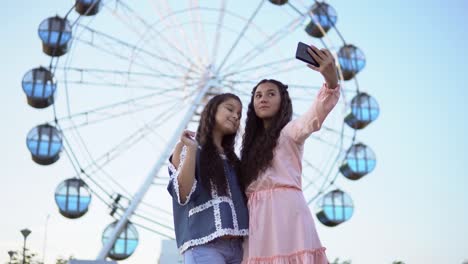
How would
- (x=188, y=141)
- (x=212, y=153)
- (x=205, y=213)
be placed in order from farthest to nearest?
(x=212, y=153) < (x=205, y=213) < (x=188, y=141)

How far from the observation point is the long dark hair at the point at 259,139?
3.94 metres

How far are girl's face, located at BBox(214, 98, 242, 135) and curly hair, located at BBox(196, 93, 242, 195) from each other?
24mm

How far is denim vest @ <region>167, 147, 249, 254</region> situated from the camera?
3.72 metres

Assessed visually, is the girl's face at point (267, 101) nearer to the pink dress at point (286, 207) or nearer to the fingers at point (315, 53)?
the pink dress at point (286, 207)

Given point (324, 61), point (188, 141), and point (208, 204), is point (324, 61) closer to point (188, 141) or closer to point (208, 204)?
point (188, 141)

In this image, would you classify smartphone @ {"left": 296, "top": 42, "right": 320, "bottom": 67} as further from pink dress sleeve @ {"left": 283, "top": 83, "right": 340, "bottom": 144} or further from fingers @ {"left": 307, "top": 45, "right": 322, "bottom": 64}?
pink dress sleeve @ {"left": 283, "top": 83, "right": 340, "bottom": 144}

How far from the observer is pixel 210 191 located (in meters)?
3.84

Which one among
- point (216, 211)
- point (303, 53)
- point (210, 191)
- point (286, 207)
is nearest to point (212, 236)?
point (216, 211)

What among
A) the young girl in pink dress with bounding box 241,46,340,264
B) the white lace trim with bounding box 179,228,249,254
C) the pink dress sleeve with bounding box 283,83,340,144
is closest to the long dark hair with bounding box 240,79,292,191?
the young girl in pink dress with bounding box 241,46,340,264

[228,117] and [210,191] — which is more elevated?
[228,117]

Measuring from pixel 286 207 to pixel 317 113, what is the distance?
45 centimetres

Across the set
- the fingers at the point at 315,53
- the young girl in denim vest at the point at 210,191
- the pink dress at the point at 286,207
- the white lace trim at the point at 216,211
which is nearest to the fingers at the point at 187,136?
the young girl in denim vest at the point at 210,191

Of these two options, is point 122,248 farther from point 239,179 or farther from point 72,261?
point 239,179

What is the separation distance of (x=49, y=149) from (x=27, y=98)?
1.08m
